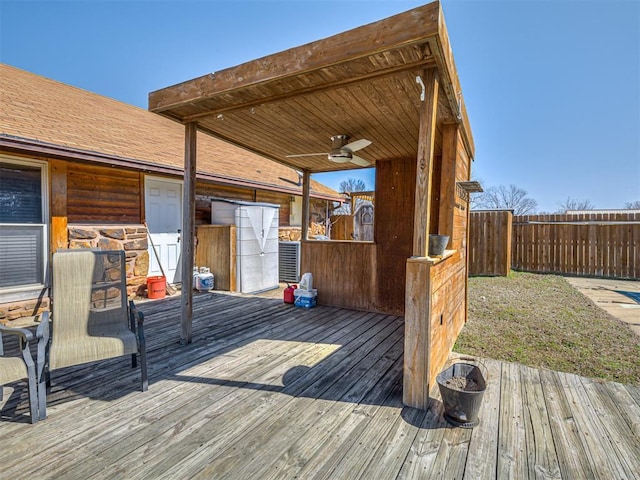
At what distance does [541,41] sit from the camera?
8695 mm

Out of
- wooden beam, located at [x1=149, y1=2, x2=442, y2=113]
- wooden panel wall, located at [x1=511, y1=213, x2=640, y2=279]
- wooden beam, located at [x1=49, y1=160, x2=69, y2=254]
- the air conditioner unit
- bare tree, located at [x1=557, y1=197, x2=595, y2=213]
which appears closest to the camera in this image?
wooden beam, located at [x1=149, y1=2, x2=442, y2=113]

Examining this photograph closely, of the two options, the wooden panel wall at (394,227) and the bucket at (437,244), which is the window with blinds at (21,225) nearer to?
the wooden panel wall at (394,227)

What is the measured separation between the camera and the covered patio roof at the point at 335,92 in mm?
2139

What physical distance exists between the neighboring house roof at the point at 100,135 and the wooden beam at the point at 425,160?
188 inches

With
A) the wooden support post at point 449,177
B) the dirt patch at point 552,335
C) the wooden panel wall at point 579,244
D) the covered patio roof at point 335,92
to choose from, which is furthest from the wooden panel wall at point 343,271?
the wooden panel wall at point 579,244

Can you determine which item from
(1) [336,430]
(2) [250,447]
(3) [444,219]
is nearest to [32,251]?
(2) [250,447]

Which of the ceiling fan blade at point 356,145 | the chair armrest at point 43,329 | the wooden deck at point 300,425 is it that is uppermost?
the ceiling fan blade at point 356,145

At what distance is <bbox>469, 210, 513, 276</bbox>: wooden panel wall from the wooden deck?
633 cm

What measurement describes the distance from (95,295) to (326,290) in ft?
11.7

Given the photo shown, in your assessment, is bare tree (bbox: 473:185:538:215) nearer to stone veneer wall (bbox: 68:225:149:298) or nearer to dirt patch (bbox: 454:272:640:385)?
dirt patch (bbox: 454:272:640:385)

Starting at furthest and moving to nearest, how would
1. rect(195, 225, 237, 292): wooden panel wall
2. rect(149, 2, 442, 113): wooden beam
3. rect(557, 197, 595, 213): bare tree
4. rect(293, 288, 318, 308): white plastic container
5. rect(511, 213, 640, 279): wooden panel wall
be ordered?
rect(557, 197, 595, 213): bare tree < rect(511, 213, 640, 279): wooden panel wall < rect(195, 225, 237, 292): wooden panel wall < rect(293, 288, 318, 308): white plastic container < rect(149, 2, 442, 113): wooden beam

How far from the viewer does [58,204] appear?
4.74 meters

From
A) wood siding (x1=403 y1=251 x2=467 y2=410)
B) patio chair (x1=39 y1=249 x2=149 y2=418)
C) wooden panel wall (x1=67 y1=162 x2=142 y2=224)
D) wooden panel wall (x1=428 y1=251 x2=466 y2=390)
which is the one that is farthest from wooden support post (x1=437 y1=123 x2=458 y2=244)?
wooden panel wall (x1=67 y1=162 x2=142 y2=224)

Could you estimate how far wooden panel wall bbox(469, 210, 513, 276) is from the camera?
866 cm
